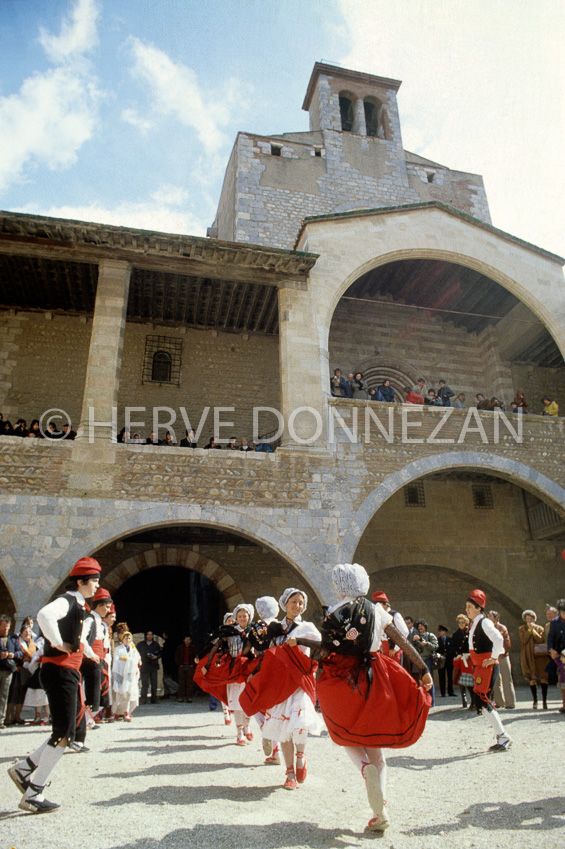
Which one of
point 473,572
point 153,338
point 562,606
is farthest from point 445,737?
point 153,338

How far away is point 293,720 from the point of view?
4188 millimetres

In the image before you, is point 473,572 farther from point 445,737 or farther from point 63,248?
point 63,248

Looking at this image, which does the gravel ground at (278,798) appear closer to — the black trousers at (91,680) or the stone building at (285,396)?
the black trousers at (91,680)

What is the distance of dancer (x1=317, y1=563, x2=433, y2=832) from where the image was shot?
3213mm

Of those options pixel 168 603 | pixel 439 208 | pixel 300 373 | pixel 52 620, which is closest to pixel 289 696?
pixel 52 620

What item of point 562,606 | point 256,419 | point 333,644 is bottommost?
point 333,644

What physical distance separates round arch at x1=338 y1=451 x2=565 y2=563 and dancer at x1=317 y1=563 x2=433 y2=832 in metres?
7.25

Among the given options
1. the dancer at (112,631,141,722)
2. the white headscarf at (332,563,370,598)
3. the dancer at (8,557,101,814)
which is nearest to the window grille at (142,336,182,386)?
the dancer at (112,631,141,722)

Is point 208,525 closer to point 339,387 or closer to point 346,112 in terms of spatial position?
point 339,387

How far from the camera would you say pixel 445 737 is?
21.3ft

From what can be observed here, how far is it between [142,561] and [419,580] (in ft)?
22.3

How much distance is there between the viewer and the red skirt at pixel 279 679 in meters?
4.38

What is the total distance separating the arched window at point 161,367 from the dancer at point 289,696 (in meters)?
10.6

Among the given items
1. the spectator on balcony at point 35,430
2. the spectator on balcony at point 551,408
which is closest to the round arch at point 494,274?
the spectator on balcony at point 551,408
